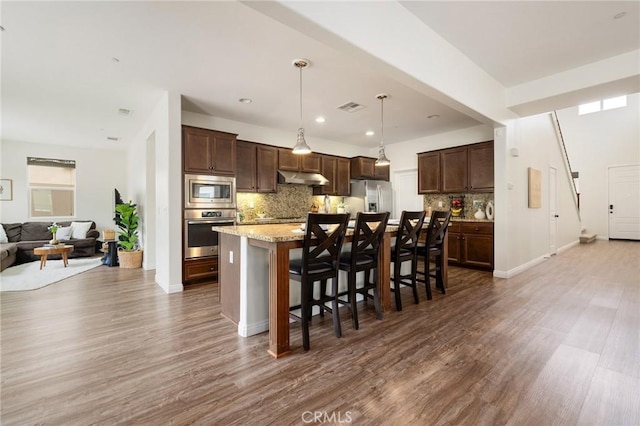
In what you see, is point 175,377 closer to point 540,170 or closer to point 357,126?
point 357,126

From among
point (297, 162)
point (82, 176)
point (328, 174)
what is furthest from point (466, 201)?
point (82, 176)

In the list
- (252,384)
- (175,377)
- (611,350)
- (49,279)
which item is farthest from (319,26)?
(49,279)

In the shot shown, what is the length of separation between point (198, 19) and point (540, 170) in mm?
6400

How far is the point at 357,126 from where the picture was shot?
→ 18.5 feet

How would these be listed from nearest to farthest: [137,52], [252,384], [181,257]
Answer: [252,384], [137,52], [181,257]

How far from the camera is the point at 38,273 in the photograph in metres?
4.93

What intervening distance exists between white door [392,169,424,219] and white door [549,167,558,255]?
9.26 ft

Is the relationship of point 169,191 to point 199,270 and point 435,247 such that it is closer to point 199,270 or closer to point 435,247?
point 199,270

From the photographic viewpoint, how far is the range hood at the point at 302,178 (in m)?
5.48

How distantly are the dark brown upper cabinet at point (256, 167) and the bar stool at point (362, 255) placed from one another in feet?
9.28

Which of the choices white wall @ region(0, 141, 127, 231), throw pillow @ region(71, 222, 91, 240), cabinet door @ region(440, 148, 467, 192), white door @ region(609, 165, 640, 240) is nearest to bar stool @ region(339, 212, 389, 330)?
cabinet door @ region(440, 148, 467, 192)

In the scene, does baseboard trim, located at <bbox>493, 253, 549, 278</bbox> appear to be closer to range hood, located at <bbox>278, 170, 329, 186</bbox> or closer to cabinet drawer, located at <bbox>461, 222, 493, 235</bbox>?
cabinet drawer, located at <bbox>461, 222, 493, 235</bbox>

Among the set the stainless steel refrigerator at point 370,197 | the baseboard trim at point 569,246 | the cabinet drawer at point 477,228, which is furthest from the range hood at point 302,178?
the baseboard trim at point 569,246

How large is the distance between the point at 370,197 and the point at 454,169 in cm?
192
